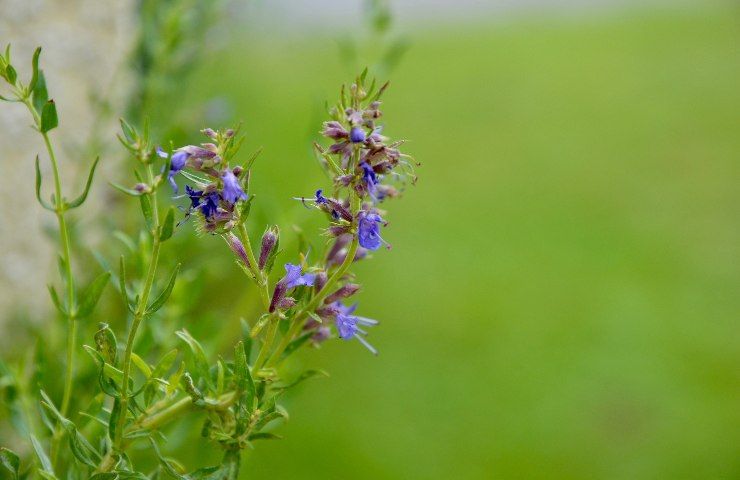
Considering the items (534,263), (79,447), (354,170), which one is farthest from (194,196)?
(534,263)

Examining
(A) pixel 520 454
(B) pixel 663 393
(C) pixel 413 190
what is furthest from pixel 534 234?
(A) pixel 520 454

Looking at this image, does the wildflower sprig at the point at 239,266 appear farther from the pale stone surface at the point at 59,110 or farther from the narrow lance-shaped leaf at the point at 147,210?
the pale stone surface at the point at 59,110

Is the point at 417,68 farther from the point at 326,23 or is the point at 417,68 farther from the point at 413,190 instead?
the point at 413,190

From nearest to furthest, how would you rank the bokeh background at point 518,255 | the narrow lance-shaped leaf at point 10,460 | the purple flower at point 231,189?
the purple flower at point 231,189 → the narrow lance-shaped leaf at point 10,460 → the bokeh background at point 518,255

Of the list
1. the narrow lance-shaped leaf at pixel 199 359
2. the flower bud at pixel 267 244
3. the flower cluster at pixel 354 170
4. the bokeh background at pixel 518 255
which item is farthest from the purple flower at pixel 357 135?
the bokeh background at pixel 518 255

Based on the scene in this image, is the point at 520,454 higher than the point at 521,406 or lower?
lower

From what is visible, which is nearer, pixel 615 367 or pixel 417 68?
pixel 615 367

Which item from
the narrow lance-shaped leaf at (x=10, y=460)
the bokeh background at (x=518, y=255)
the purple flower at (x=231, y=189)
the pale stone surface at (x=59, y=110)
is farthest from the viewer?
the bokeh background at (x=518, y=255)
